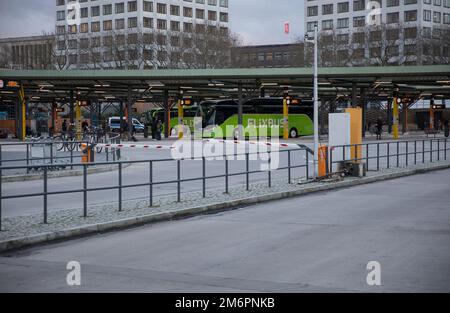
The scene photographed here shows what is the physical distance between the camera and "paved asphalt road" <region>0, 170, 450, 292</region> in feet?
27.3

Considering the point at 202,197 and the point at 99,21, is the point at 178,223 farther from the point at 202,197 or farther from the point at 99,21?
the point at 99,21

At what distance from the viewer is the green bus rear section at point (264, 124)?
67.3 meters

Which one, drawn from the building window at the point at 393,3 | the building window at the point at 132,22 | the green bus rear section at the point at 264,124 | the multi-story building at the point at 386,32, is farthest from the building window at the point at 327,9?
the green bus rear section at the point at 264,124

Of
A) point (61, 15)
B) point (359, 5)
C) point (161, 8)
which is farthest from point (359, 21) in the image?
point (61, 15)

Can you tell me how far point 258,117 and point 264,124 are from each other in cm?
88

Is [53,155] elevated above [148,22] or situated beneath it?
situated beneath

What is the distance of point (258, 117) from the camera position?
223ft

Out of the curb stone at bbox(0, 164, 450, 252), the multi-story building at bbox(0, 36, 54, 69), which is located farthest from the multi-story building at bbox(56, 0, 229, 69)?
the curb stone at bbox(0, 164, 450, 252)

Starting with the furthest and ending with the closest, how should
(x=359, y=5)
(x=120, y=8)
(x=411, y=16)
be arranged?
(x=359, y=5) → (x=120, y=8) → (x=411, y=16)

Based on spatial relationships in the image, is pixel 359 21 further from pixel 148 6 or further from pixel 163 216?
pixel 163 216

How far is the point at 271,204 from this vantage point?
17.0 meters

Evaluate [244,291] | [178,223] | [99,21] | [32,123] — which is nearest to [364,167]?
[178,223]

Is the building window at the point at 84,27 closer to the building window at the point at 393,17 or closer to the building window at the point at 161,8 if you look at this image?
the building window at the point at 161,8
